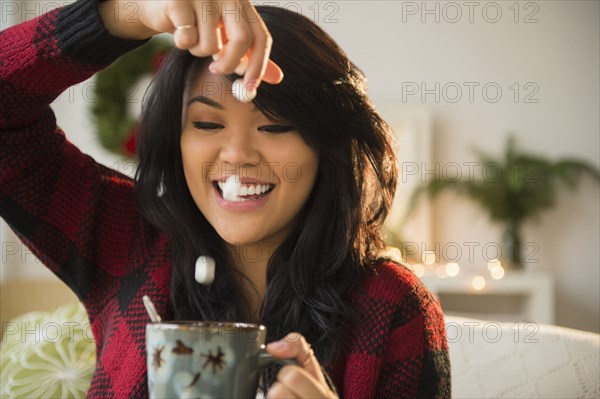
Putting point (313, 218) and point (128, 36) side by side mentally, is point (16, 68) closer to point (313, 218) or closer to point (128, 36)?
point (128, 36)

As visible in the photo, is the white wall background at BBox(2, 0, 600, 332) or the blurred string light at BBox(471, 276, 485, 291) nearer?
the blurred string light at BBox(471, 276, 485, 291)

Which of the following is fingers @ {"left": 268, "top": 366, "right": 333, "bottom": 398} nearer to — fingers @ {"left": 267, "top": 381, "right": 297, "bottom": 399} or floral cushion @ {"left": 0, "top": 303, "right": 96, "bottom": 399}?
fingers @ {"left": 267, "top": 381, "right": 297, "bottom": 399}

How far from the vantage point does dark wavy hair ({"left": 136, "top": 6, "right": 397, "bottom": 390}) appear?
1209mm

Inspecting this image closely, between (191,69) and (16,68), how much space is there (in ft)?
0.92

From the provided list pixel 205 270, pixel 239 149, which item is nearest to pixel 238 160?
pixel 239 149

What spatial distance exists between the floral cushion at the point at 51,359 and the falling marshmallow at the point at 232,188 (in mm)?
532

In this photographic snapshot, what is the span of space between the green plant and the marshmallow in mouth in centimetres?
345

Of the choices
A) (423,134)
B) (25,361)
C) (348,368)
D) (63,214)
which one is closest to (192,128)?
(63,214)

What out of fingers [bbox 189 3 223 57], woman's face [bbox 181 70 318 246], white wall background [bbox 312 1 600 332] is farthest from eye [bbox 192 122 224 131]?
white wall background [bbox 312 1 600 332]

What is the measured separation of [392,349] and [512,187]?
139 inches

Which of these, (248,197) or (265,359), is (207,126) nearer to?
(248,197)

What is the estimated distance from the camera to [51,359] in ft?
4.99

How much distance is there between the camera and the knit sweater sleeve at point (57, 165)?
101cm

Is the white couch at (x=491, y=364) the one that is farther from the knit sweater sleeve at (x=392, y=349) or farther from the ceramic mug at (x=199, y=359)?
the ceramic mug at (x=199, y=359)
